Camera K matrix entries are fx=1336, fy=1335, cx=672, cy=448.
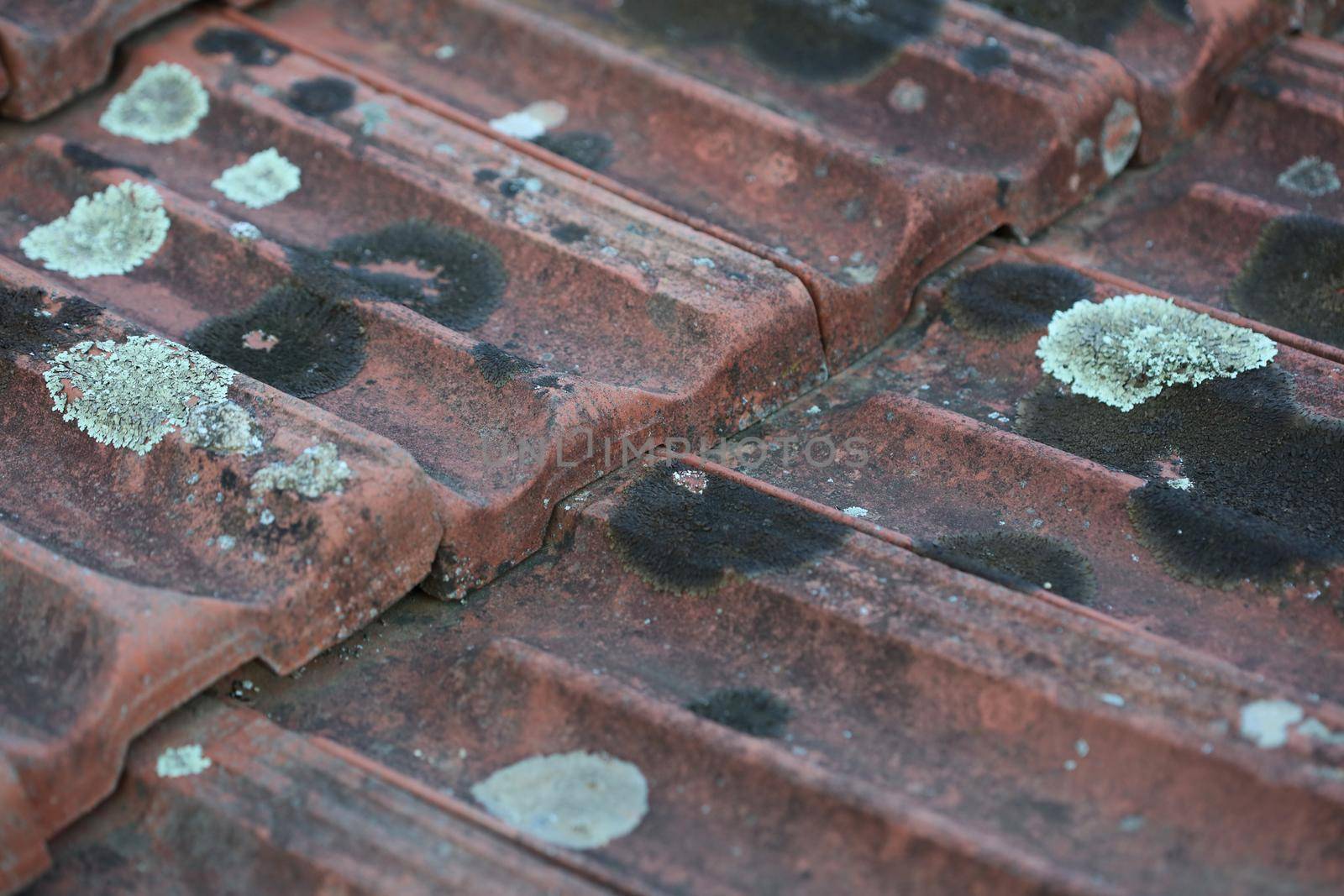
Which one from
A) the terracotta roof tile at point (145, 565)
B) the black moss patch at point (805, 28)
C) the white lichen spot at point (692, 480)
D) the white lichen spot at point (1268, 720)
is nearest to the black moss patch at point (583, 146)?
the black moss patch at point (805, 28)

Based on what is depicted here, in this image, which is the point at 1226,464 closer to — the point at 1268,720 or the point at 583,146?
the point at 1268,720

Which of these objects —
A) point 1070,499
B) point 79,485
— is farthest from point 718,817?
point 79,485

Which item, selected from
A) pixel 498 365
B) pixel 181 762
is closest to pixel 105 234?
pixel 498 365

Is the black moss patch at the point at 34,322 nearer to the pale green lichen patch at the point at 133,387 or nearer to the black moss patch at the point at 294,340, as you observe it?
the pale green lichen patch at the point at 133,387

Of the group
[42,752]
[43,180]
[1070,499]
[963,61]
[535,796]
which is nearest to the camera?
[42,752]

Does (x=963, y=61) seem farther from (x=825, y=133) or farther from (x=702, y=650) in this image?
(x=702, y=650)

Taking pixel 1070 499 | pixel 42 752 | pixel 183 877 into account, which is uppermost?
pixel 1070 499

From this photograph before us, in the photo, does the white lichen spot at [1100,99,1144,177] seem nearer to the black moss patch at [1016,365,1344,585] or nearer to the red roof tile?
the red roof tile
